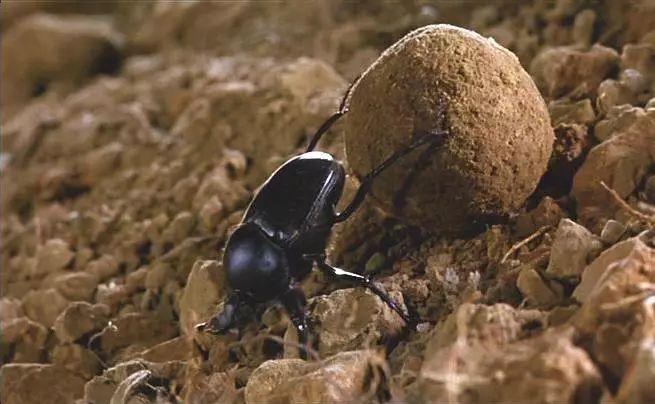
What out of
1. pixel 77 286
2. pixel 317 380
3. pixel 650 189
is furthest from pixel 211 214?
pixel 650 189

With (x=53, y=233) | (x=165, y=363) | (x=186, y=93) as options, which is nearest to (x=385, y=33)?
(x=186, y=93)

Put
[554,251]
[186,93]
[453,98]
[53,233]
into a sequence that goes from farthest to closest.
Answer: [186,93] < [53,233] < [453,98] < [554,251]

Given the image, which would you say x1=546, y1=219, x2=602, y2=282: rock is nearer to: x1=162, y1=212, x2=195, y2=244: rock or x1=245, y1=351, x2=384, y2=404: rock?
x1=245, y1=351, x2=384, y2=404: rock

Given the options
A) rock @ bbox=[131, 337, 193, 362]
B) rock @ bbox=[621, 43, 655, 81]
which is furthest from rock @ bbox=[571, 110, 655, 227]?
rock @ bbox=[131, 337, 193, 362]

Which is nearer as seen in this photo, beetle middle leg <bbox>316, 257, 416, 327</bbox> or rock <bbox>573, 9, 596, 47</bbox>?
beetle middle leg <bbox>316, 257, 416, 327</bbox>

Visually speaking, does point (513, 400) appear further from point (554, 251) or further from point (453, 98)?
point (453, 98)

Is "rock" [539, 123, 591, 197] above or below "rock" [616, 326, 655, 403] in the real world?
below

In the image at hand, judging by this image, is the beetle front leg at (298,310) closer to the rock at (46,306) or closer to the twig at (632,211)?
the twig at (632,211)

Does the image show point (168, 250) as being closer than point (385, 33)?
Yes

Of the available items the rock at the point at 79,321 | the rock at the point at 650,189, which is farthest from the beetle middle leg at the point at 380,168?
the rock at the point at 79,321
